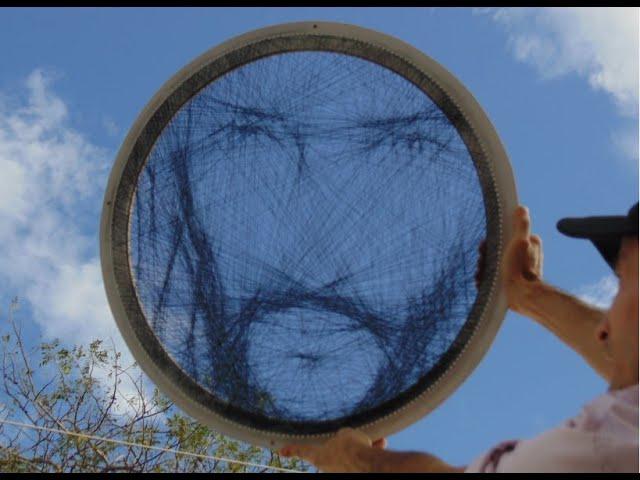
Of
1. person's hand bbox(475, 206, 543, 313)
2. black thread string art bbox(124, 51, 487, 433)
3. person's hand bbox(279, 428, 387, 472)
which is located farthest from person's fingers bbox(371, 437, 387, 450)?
person's hand bbox(475, 206, 543, 313)

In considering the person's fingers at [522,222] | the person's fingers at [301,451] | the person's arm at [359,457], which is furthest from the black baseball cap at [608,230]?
the person's fingers at [301,451]

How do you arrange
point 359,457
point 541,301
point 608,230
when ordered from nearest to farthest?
point 608,230 → point 359,457 → point 541,301

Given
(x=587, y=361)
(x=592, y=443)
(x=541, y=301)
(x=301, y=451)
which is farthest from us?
(x=541, y=301)

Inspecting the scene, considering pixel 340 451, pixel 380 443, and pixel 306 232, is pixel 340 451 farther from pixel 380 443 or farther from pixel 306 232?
pixel 306 232

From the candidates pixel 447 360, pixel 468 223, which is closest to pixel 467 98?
pixel 468 223

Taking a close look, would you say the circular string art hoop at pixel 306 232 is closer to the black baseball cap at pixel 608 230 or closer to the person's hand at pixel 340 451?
the person's hand at pixel 340 451

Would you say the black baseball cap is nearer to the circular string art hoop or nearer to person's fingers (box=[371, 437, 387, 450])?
the circular string art hoop

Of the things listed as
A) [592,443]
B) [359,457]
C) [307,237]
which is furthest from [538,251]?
[592,443]
